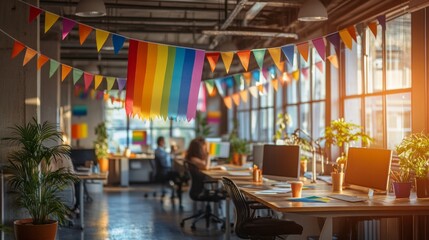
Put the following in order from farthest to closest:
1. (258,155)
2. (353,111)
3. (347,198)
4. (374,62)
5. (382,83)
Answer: (353,111) → (258,155) → (374,62) → (382,83) → (347,198)

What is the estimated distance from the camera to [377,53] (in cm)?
773

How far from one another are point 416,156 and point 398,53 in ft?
7.23

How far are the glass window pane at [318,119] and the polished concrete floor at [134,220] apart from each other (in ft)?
7.87

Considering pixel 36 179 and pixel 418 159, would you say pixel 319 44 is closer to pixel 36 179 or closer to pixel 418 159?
pixel 418 159

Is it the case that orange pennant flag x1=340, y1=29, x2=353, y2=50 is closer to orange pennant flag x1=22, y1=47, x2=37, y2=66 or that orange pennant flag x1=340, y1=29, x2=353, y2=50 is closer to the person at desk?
orange pennant flag x1=22, y1=47, x2=37, y2=66

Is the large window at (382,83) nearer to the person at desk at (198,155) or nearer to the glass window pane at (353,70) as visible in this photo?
the glass window pane at (353,70)

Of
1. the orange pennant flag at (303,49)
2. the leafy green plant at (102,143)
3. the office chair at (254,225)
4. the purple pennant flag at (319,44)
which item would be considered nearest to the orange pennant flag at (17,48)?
the office chair at (254,225)

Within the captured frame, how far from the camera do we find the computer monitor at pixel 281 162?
20.8 ft

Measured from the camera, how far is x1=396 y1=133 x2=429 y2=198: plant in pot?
205 inches

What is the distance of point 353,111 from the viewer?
8.44m

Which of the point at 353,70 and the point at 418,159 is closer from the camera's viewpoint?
the point at 418,159

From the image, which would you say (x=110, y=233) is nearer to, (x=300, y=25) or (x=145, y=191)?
(x=300, y=25)

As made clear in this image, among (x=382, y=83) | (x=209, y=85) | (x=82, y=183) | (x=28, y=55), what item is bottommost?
(x=82, y=183)

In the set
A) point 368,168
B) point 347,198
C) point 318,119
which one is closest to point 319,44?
point 368,168
